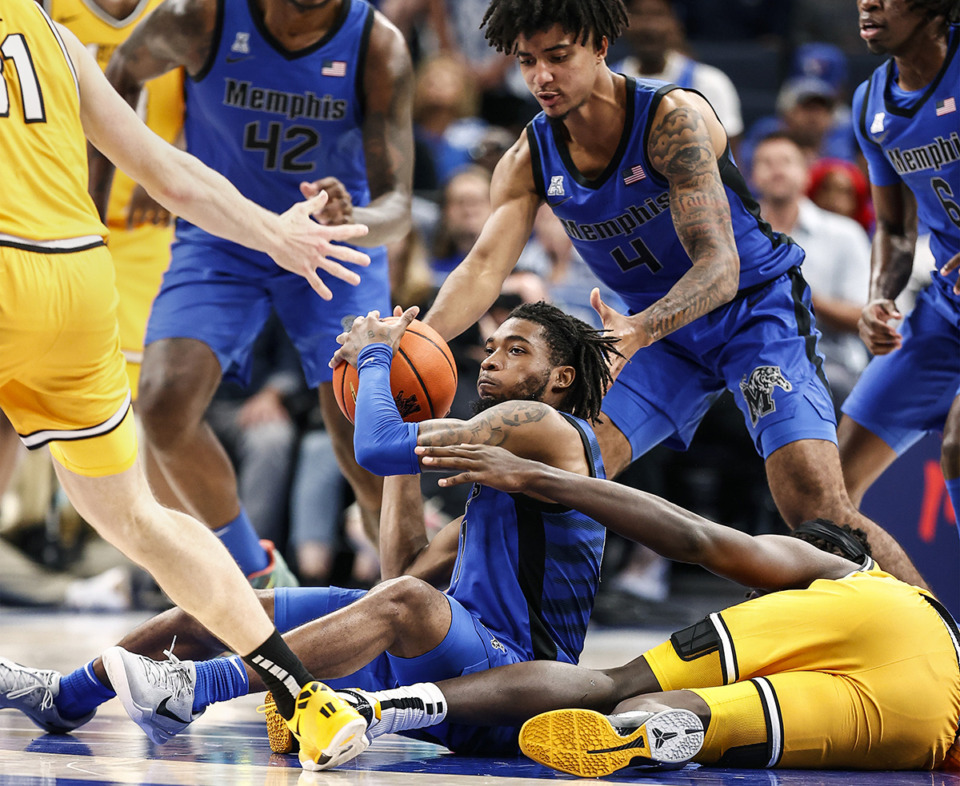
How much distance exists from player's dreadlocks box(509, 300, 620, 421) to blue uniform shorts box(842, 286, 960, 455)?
5.54ft

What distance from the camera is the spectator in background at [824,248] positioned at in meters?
7.73

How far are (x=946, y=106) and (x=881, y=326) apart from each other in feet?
2.94

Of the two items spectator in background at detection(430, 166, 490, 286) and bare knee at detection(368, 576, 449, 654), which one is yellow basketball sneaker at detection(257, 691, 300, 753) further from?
spectator in background at detection(430, 166, 490, 286)

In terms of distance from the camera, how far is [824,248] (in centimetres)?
796

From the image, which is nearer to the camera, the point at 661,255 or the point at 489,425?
the point at 489,425

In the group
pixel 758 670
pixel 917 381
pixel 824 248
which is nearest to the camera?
pixel 758 670

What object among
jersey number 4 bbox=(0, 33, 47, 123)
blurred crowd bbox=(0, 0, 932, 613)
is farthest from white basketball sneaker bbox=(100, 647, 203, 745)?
blurred crowd bbox=(0, 0, 932, 613)

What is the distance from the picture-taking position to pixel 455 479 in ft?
10.8

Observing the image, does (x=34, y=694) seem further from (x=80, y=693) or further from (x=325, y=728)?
(x=325, y=728)

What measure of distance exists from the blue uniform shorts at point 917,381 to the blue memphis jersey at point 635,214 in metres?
0.71

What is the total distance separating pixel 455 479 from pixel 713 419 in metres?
5.20

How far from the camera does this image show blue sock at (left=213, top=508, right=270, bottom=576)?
5.06 m

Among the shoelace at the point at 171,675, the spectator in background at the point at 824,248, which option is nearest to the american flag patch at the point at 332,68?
the shoelace at the point at 171,675

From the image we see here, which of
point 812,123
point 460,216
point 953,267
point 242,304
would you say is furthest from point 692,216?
point 812,123
